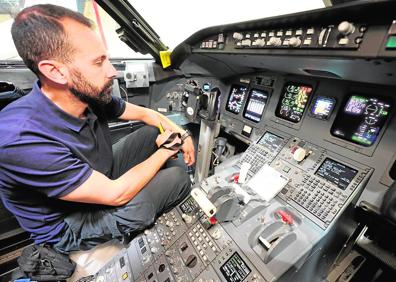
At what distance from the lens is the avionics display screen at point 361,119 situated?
→ 1005 millimetres

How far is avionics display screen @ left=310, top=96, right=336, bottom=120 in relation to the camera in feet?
3.91

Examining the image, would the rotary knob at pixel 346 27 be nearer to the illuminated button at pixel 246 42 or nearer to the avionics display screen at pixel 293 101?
the illuminated button at pixel 246 42

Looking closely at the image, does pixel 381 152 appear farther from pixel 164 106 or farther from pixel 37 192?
pixel 164 106

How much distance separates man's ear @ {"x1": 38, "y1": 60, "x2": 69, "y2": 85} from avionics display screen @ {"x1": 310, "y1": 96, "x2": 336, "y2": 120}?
1304 millimetres

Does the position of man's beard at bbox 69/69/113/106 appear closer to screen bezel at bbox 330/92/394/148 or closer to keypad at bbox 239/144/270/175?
keypad at bbox 239/144/270/175

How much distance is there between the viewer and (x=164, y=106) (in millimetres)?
2293

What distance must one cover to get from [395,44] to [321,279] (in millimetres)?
1182

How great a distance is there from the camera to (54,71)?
0.89m

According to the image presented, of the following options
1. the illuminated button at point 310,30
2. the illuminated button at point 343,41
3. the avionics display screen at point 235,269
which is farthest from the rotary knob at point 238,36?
the avionics display screen at point 235,269

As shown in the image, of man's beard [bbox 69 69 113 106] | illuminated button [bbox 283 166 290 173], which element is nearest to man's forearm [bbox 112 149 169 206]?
man's beard [bbox 69 69 113 106]

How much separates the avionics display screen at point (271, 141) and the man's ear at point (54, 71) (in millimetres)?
1173

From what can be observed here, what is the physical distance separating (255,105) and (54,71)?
128 centimetres

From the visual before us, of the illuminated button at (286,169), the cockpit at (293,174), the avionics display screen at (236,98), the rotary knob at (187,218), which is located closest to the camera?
the cockpit at (293,174)

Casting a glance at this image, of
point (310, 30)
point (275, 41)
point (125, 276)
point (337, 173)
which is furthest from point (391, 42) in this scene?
point (125, 276)
